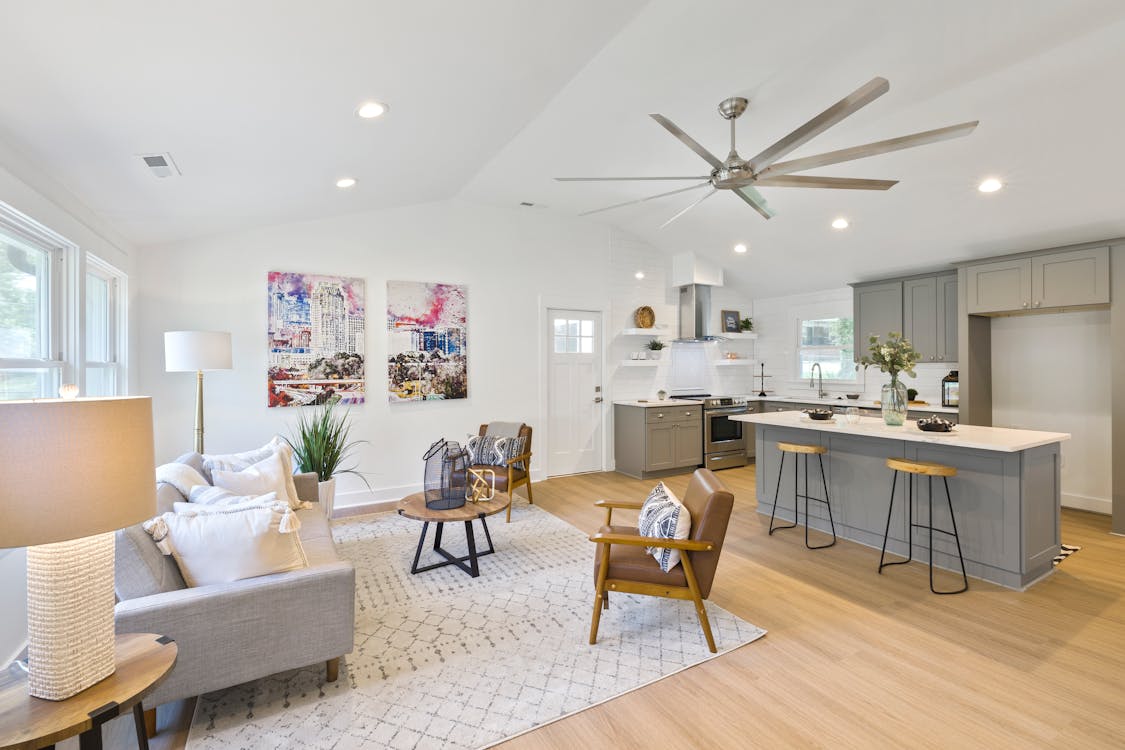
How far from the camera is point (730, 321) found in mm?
7391

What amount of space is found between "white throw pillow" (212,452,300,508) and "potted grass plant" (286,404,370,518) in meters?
0.51

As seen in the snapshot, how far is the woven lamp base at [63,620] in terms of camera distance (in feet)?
4.18

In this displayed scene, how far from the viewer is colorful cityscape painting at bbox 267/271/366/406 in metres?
4.66

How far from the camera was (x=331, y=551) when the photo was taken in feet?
9.12

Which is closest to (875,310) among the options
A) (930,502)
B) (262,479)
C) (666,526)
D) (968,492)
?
(968,492)

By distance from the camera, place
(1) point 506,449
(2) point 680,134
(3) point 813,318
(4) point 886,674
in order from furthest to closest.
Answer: (3) point 813,318, (1) point 506,449, (2) point 680,134, (4) point 886,674

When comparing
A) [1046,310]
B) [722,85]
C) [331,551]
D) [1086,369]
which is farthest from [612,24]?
[1086,369]

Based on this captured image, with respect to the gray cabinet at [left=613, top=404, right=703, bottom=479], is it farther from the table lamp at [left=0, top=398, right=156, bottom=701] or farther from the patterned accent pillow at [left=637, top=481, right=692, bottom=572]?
the table lamp at [left=0, top=398, right=156, bottom=701]

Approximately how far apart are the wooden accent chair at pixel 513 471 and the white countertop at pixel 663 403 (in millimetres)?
1632

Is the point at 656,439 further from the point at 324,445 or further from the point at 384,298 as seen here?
the point at 324,445

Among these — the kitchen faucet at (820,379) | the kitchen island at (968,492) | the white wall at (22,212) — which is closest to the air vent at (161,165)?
the white wall at (22,212)

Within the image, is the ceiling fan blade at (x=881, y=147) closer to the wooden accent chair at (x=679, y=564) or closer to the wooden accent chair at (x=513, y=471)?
the wooden accent chair at (x=679, y=564)

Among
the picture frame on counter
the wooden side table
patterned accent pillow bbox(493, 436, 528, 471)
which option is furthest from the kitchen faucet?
the wooden side table

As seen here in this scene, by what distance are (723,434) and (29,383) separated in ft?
20.6
